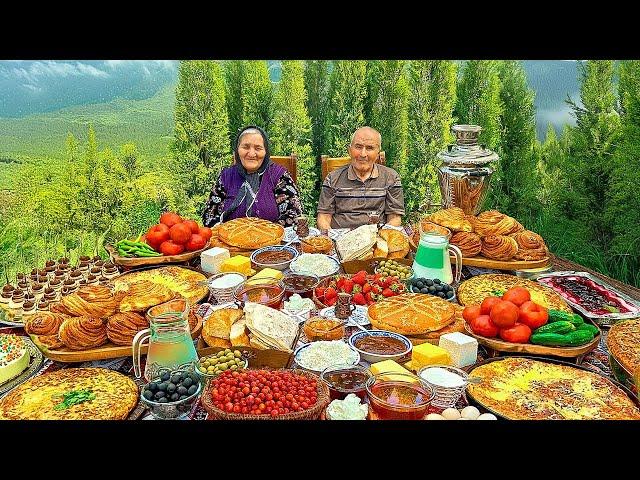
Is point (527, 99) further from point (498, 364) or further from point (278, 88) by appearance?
point (498, 364)

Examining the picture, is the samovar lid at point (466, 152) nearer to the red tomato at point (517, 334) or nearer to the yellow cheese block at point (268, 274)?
the yellow cheese block at point (268, 274)

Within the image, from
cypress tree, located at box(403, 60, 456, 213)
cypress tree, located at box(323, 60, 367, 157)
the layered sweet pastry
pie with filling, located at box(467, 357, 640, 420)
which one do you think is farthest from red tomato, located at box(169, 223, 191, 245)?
cypress tree, located at box(403, 60, 456, 213)

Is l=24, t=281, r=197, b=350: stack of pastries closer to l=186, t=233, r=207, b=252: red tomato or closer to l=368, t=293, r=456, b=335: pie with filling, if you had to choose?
l=368, t=293, r=456, b=335: pie with filling

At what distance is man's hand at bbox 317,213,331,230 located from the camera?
6.87 m

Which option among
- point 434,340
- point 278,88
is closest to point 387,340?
point 434,340

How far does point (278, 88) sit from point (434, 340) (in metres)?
6.69

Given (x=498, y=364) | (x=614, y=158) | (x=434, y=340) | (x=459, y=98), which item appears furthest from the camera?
(x=459, y=98)

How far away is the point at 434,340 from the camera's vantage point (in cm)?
357

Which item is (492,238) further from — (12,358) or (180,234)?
(12,358)

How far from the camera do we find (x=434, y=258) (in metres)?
4.37

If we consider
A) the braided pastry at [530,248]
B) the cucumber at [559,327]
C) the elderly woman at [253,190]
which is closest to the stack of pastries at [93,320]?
the cucumber at [559,327]

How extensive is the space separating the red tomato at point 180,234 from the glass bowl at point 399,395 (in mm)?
2479

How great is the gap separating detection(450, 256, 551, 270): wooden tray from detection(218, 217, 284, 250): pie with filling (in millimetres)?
1490

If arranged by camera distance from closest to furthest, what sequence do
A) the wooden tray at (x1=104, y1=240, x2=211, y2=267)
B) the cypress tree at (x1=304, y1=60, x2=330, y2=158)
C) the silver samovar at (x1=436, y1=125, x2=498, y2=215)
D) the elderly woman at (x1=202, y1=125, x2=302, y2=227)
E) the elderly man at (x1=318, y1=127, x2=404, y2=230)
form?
the wooden tray at (x1=104, y1=240, x2=211, y2=267), the silver samovar at (x1=436, y1=125, x2=498, y2=215), the elderly woman at (x1=202, y1=125, x2=302, y2=227), the elderly man at (x1=318, y1=127, x2=404, y2=230), the cypress tree at (x1=304, y1=60, x2=330, y2=158)
